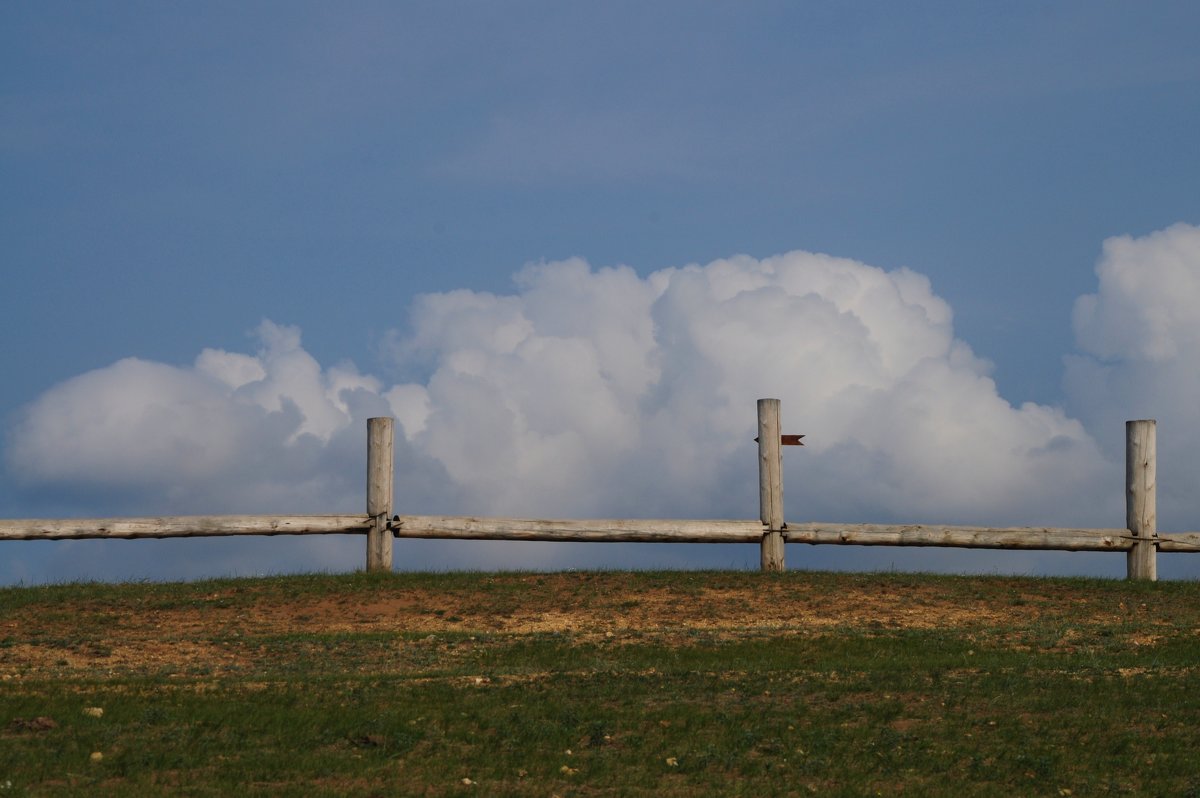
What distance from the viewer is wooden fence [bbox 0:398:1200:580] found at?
67.3ft

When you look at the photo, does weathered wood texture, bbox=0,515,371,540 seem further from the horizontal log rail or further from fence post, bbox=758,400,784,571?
fence post, bbox=758,400,784,571

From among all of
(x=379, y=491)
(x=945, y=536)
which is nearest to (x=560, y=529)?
(x=379, y=491)

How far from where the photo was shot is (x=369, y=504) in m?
21.1

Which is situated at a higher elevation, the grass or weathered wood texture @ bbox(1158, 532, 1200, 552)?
weathered wood texture @ bbox(1158, 532, 1200, 552)

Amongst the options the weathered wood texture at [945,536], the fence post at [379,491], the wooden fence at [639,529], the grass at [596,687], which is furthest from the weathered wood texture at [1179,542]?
the fence post at [379,491]

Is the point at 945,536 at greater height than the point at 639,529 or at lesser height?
lesser

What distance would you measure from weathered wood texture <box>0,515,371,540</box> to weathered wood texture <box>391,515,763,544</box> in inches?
72.7

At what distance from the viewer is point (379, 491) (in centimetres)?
2108

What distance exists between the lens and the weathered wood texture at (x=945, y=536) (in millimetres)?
21344

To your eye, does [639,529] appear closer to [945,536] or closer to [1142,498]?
[945,536]

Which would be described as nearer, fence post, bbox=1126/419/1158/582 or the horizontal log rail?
the horizontal log rail

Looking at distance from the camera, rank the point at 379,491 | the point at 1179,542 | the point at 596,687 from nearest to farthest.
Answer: the point at 596,687, the point at 379,491, the point at 1179,542

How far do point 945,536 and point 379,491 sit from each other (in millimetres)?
9380

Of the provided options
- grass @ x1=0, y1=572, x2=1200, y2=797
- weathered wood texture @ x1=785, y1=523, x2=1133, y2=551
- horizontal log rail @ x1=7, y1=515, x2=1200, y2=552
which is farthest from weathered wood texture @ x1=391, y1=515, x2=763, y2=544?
weathered wood texture @ x1=785, y1=523, x2=1133, y2=551
